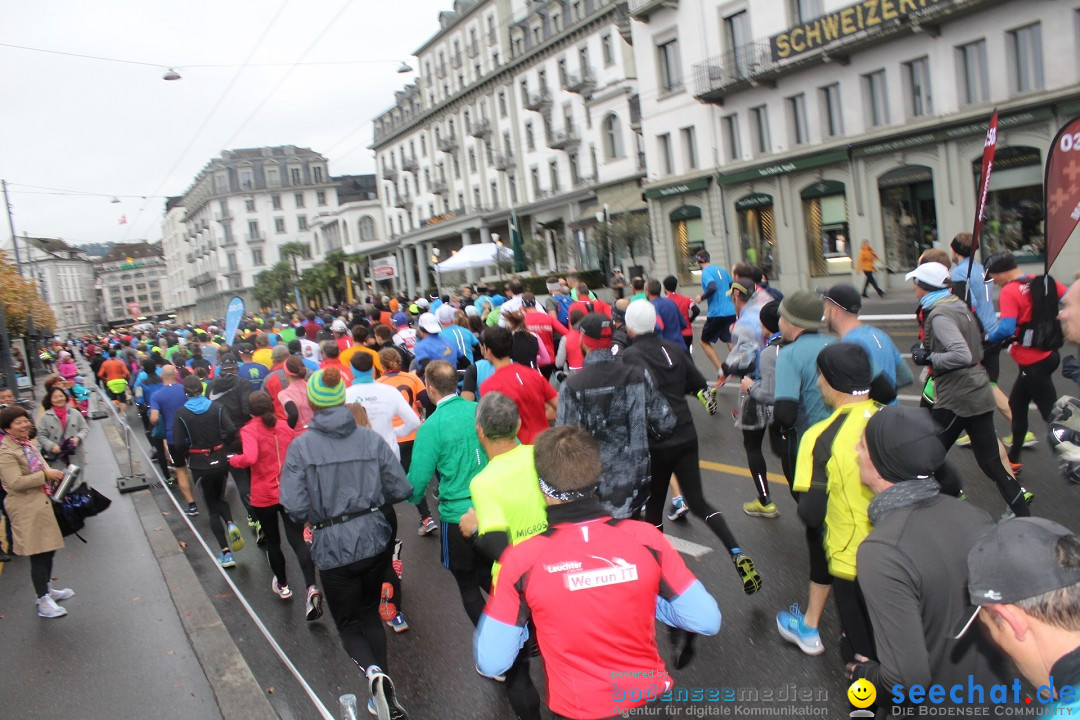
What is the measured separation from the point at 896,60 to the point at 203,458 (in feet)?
74.1

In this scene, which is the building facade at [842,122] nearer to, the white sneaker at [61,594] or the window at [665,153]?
the window at [665,153]

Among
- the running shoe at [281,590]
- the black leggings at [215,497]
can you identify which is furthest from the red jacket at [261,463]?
the black leggings at [215,497]

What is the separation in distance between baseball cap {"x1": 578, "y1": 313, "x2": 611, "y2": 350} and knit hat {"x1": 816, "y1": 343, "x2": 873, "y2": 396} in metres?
1.88

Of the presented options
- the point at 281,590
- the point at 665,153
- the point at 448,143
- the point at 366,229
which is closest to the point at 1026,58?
the point at 665,153

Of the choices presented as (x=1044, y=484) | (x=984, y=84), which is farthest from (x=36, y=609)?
(x=984, y=84)

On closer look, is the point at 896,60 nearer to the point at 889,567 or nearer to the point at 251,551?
the point at 251,551

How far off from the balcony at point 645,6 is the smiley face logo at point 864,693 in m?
30.2

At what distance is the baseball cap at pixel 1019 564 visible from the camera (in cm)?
171

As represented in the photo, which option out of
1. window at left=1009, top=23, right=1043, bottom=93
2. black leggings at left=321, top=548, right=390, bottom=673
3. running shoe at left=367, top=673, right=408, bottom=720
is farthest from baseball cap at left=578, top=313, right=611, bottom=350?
window at left=1009, top=23, right=1043, bottom=93

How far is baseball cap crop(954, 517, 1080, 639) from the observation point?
1.71m

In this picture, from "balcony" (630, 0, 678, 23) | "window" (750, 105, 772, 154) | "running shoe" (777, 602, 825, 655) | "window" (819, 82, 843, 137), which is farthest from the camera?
"balcony" (630, 0, 678, 23)

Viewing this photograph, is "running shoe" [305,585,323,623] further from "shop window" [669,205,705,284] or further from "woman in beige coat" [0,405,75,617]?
"shop window" [669,205,705,284]

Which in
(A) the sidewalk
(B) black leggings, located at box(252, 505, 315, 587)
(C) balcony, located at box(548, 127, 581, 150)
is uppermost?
(C) balcony, located at box(548, 127, 581, 150)

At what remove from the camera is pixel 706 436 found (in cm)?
924
